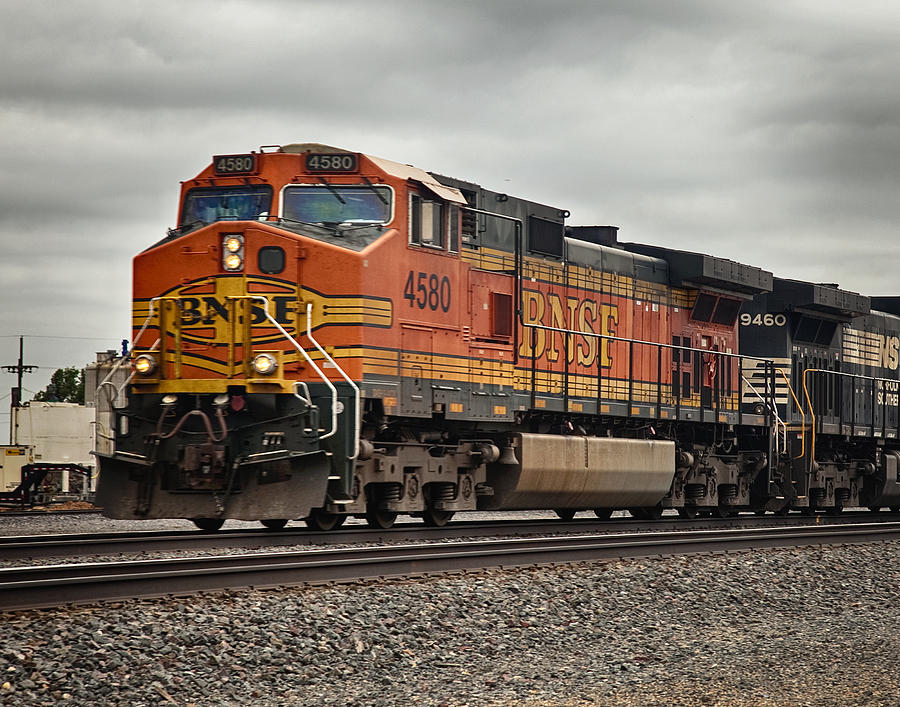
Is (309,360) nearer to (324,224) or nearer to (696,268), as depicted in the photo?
(324,224)

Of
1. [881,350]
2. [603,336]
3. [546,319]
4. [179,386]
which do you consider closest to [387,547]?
[179,386]

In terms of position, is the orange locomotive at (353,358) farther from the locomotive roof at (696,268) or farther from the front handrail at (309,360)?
the locomotive roof at (696,268)

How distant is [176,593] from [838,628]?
4.60m

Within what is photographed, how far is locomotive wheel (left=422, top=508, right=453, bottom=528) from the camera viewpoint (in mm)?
12734

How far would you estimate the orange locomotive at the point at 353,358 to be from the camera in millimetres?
10531

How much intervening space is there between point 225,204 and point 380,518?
11.7 ft

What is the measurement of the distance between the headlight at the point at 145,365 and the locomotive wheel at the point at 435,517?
134 inches

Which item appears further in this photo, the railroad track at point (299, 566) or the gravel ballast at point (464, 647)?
the railroad track at point (299, 566)

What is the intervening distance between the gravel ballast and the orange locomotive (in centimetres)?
267

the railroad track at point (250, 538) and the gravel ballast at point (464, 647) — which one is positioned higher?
the railroad track at point (250, 538)

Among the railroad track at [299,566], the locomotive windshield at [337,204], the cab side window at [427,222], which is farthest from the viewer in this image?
the cab side window at [427,222]

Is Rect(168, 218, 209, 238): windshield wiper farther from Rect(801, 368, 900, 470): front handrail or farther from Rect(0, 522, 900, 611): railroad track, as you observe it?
Rect(801, 368, 900, 470): front handrail

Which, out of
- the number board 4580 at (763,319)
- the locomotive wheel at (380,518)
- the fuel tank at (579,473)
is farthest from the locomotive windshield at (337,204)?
the number board 4580 at (763,319)

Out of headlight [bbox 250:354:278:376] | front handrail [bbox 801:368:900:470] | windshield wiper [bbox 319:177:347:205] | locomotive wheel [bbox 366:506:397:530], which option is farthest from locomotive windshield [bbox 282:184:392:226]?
front handrail [bbox 801:368:900:470]
